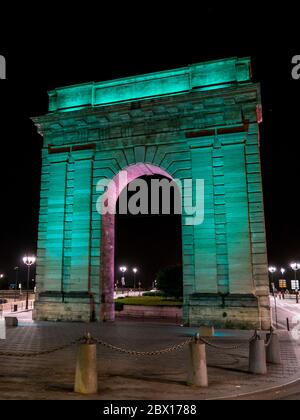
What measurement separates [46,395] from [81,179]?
1747cm

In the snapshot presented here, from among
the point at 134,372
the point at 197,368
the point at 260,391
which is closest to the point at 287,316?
the point at 134,372

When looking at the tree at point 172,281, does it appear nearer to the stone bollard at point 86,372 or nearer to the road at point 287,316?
the road at point 287,316

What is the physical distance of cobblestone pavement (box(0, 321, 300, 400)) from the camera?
765 centimetres

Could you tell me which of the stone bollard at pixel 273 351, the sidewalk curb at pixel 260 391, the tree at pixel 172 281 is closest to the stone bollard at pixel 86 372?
the sidewalk curb at pixel 260 391

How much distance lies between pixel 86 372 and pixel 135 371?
2.34 meters

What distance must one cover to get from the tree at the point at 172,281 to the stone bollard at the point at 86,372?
1315 inches

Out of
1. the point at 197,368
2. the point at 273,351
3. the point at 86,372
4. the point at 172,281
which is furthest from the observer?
the point at 172,281

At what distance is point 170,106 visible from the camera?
73.1 feet

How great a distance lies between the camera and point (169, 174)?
75.6 ft

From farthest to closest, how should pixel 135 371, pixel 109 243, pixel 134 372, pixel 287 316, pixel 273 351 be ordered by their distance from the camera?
pixel 287 316 → pixel 109 243 → pixel 273 351 → pixel 135 371 → pixel 134 372

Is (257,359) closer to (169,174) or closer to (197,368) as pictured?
(197,368)

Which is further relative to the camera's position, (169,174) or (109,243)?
(109,243)

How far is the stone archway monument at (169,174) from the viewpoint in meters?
20.1

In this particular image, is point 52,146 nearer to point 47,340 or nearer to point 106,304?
point 106,304
